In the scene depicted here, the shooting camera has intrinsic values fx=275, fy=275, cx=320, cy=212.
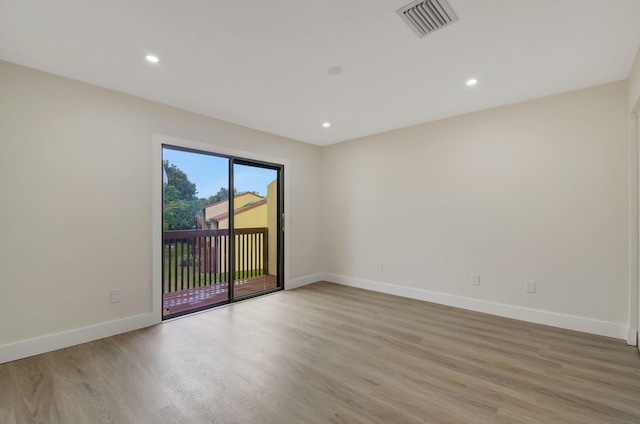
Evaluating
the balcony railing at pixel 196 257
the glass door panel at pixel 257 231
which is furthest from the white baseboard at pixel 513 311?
the balcony railing at pixel 196 257

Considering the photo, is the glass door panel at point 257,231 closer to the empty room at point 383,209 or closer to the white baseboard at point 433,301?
the empty room at point 383,209

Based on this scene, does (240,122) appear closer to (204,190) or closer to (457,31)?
(204,190)

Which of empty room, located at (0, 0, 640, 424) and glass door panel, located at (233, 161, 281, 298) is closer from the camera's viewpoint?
empty room, located at (0, 0, 640, 424)

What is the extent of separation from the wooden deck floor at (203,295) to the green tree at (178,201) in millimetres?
896

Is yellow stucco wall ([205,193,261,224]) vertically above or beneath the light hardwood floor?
above

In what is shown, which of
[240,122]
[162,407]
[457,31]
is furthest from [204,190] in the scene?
[457,31]

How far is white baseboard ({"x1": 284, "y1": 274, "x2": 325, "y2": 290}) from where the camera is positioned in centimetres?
454

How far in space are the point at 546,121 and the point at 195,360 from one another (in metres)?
4.23

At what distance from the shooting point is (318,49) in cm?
213

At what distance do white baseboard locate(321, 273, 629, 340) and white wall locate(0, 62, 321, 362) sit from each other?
3264 mm

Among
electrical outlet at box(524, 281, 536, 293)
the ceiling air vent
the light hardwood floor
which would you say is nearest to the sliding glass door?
the light hardwood floor

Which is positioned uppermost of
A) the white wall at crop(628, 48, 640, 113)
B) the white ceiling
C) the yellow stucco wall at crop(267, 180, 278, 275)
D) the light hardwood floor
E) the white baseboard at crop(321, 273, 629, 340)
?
the white ceiling

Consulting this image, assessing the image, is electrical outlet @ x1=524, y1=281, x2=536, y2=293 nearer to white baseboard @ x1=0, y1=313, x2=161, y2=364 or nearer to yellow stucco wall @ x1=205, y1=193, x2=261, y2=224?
yellow stucco wall @ x1=205, y1=193, x2=261, y2=224

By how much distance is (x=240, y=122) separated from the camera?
3.80 m
